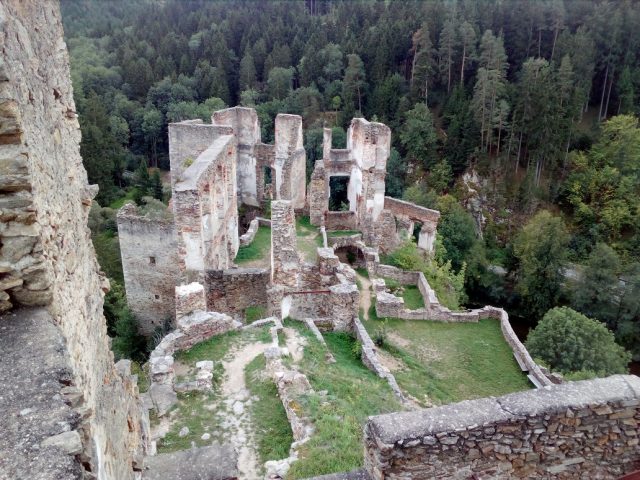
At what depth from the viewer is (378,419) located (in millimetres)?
5320

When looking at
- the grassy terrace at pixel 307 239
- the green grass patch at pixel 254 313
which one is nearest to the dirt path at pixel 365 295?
the grassy terrace at pixel 307 239

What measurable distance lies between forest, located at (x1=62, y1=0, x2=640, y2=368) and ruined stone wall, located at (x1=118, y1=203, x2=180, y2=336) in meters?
6.33

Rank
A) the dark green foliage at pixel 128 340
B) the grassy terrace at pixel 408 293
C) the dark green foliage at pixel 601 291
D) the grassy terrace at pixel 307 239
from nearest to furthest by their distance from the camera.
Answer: the dark green foliage at pixel 128 340 → the grassy terrace at pixel 408 293 → the grassy terrace at pixel 307 239 → the dark green foliage at pixel 601 291

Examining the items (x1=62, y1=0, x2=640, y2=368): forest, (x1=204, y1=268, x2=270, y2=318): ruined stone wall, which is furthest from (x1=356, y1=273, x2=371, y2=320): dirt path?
(x1=62, y1=0, x2=640, y2=368): forest

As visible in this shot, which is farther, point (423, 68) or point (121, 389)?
point (423, 68)

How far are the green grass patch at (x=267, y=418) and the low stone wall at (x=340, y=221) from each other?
14.7 metres

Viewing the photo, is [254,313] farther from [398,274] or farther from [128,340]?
[398,274]

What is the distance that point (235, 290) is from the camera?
625 inches

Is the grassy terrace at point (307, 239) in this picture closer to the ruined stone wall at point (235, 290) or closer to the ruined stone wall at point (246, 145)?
the ruined stone wall at point (246, 145)

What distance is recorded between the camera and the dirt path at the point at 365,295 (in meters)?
18.3

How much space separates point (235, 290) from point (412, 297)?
7.88 meters

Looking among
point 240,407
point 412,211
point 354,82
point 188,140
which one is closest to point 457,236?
point 412,211

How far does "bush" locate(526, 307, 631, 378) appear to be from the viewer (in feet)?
66.4

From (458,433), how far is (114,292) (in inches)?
855
